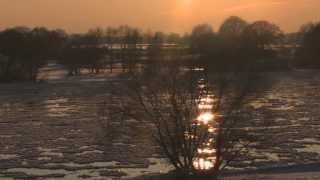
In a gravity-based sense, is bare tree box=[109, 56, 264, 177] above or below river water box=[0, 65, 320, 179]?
above

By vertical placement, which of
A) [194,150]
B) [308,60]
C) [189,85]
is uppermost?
[189,85]

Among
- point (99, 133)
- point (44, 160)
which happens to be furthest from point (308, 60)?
point (44, 160)

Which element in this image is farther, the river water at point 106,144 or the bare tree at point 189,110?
the river water at point 106,144

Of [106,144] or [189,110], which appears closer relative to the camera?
[189,110]

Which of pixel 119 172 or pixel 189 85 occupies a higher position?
pixel 189 85

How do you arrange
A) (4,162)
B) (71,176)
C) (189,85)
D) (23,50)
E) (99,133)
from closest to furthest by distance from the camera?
(189,85) → (71,176) → (4,162) → (99,133) → (23,50)

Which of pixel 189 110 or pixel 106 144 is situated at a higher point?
pixel 189 110

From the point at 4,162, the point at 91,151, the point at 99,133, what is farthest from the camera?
the point at 99,133

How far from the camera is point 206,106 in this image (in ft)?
74.2

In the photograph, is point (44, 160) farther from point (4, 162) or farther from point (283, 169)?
point (283, 169)

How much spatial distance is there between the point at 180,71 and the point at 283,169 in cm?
571

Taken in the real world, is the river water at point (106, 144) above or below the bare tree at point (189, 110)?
below

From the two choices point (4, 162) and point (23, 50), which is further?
point (23, 50)

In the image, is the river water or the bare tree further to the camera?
the river water
